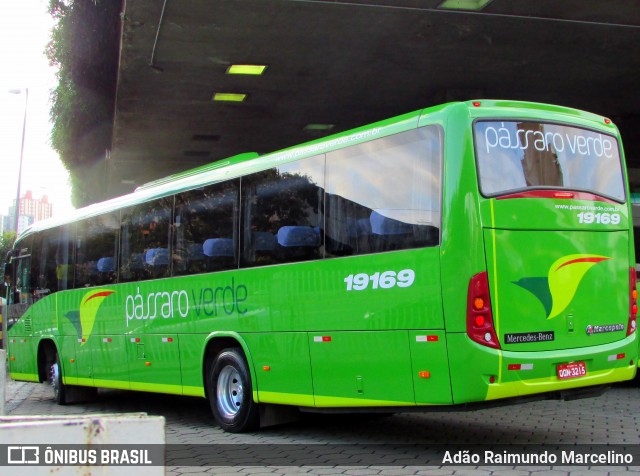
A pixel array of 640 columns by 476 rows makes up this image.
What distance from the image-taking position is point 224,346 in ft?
33.4

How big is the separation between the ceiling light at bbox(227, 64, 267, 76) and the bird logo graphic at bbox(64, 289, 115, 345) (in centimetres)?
611

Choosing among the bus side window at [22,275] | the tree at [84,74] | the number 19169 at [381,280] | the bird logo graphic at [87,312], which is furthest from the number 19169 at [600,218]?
the tree at [84,74]

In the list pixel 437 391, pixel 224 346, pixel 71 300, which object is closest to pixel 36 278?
pixel 71 300

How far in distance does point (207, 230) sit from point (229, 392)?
6.79 feet

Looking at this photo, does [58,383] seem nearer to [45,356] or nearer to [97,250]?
[45,356]

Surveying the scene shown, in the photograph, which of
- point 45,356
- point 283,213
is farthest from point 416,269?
point 45,356

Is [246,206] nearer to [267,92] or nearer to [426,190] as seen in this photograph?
[426,190]

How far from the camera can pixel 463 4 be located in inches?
536

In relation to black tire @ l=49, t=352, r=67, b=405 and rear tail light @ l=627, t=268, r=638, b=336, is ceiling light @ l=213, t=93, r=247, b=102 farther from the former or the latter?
rear tail light @ l=627, t=268, r=638, b=336

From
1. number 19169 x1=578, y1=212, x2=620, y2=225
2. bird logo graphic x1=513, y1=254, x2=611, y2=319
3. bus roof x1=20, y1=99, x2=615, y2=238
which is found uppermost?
bus roof x1=20, y1=99, x2=615, y2=238

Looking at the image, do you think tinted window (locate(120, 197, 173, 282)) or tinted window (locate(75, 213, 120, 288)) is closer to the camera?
tinted window (locate(120, 197, 173, 282))

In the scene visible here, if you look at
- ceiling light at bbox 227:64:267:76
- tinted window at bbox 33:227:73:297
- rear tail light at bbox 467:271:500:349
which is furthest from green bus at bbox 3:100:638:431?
ceiling light at bbox 227:64:267:76

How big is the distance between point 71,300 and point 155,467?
10.6 meters

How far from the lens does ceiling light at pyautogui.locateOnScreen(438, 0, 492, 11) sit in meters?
13.5
